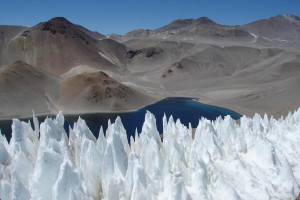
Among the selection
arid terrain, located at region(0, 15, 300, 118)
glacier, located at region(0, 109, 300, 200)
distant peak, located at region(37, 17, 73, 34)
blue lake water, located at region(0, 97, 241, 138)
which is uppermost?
distant peak, located at region(37, 17, 73, 34)

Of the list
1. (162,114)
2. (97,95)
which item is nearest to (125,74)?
(97,95)

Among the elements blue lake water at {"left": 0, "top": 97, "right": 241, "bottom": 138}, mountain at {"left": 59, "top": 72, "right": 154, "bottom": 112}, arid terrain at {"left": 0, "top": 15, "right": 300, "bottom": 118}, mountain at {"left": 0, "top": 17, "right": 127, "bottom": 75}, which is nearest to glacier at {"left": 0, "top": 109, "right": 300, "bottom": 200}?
arid terrain at {"left": 0, "top": 15, "right": 300, "bottom": 118}

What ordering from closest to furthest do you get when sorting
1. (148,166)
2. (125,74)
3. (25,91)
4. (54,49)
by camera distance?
(148,166) < (25,91) < (54,49) < (125,74)

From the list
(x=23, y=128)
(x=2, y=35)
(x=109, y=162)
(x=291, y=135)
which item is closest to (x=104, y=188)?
(x=109, y=162)

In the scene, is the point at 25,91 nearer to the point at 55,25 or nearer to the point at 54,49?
the point at 54,49

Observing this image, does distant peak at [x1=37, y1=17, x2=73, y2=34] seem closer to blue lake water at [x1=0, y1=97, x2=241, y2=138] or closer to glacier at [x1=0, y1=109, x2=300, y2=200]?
blue lake water at [x1=0, y1=97, x2=241, y2=138]

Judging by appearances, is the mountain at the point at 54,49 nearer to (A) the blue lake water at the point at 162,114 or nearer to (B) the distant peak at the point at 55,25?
(B) the distant peak at the point at 55,25

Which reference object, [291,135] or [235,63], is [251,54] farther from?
[291,135]
